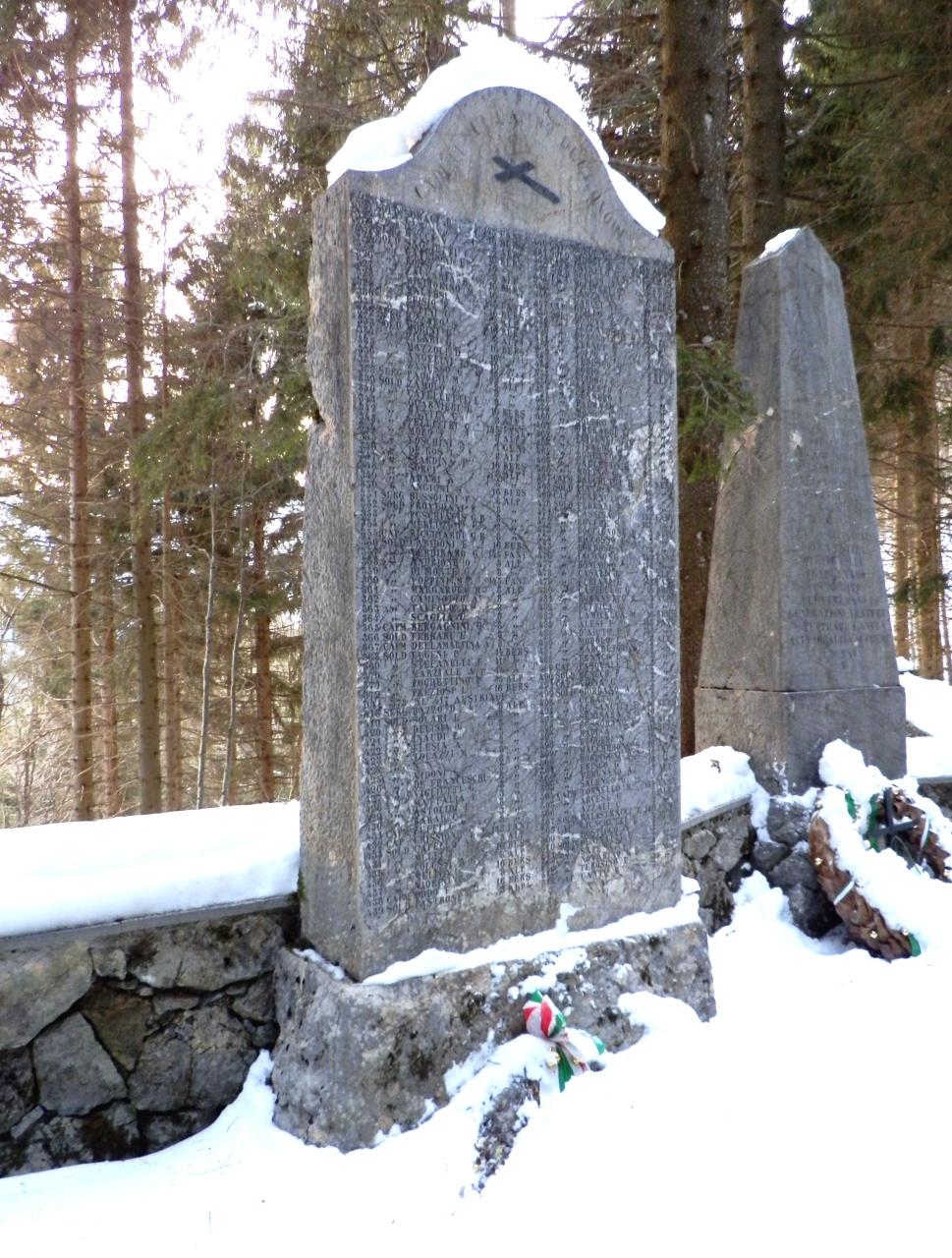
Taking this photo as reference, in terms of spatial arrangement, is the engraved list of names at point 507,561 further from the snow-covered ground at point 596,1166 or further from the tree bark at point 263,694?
the tree bark at point 263,694

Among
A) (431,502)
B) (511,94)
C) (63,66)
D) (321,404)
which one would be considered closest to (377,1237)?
(431,502)

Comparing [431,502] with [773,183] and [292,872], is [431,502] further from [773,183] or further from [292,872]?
[773,183]

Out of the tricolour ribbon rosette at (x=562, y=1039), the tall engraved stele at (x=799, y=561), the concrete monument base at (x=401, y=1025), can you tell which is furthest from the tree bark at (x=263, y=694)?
the tricolour ribbon rosette at (x=562, y=1039)

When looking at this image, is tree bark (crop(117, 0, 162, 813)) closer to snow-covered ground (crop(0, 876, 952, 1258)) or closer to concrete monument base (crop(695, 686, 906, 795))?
concrete monument base (crop(695, 686, 906, 795))

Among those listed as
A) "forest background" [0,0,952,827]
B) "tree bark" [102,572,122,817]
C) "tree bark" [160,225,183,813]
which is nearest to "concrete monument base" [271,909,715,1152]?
"forest background" [0,0,952,827]

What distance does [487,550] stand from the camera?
296 centimetres

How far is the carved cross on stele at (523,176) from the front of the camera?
9.92 feet

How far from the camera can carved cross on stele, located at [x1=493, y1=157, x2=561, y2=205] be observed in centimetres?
302

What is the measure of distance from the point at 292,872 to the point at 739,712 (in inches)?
111

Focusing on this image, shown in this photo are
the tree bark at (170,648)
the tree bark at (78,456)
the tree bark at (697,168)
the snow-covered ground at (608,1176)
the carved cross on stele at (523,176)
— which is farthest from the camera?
the tree bark at (170,648)

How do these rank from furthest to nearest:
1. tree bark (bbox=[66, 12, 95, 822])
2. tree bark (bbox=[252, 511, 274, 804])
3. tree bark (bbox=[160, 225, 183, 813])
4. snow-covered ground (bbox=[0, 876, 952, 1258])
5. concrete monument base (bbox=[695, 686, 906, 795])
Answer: tree bark (bbox=[252, 511, 274, 804]), tree bark (bbox=[160, 225, 183, 813]), tree bark (bbox=[66, 12, 95, 822]), concrete monument base (bbox=[695, 686, 906, 795]), snow-covered ground (bbox=[0, 876, 952, 1258])

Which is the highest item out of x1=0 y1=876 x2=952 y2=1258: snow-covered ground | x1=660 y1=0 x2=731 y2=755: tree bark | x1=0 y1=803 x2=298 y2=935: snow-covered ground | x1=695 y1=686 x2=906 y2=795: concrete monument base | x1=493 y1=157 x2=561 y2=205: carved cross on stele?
x1=660 y1=0 x2=731 y2=755: tree bark

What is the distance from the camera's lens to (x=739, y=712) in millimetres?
5051

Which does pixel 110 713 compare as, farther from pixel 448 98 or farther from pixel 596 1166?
pixel 596 1166
